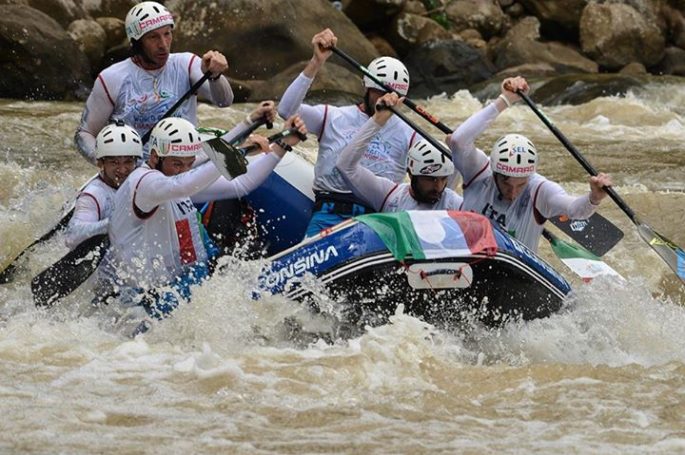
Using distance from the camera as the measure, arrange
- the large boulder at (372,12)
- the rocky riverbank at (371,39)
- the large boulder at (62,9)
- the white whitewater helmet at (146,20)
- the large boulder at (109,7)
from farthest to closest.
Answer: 1. the large boulder at (372,12)
2. the large boulder at (109,7)
3. the large boulder at (62,9)
4. the rocky riverbank at (371,39)
5. the white whitewater helmet at (146,20)

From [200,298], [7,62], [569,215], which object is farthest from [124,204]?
[7,62]

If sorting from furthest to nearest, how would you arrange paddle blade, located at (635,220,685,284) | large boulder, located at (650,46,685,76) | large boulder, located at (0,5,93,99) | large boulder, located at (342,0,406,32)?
large boulder, located at (650,46,685,76) → large boulder, located at (342,0,406,32) → large boulder, located at (0,5,93,99) → paddle blade, located at (635,220,685,284)

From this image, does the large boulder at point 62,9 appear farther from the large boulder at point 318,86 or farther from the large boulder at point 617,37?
the large boulder at point 617,37

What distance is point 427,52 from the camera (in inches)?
866

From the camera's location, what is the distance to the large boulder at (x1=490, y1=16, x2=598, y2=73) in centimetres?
2286

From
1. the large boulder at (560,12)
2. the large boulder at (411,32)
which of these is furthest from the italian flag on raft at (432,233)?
the large boulder at (560,12)

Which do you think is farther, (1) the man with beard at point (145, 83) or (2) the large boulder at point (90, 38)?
(2) the large boulder at point (90, 38)

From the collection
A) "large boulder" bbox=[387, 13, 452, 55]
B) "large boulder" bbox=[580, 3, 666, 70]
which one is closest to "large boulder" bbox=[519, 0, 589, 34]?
"large boulder" bbox=[580, 3, 666, 70]

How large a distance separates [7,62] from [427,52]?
24.3ft

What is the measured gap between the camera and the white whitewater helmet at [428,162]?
308 inches

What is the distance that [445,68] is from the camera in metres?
21.5

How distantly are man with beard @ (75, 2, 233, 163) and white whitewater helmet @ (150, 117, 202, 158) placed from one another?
4.71ft

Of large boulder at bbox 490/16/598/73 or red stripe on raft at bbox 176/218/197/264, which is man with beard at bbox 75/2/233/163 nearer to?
red stripe on raft at bbox 176/218/197/264

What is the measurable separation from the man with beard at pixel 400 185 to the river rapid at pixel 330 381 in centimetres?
101
